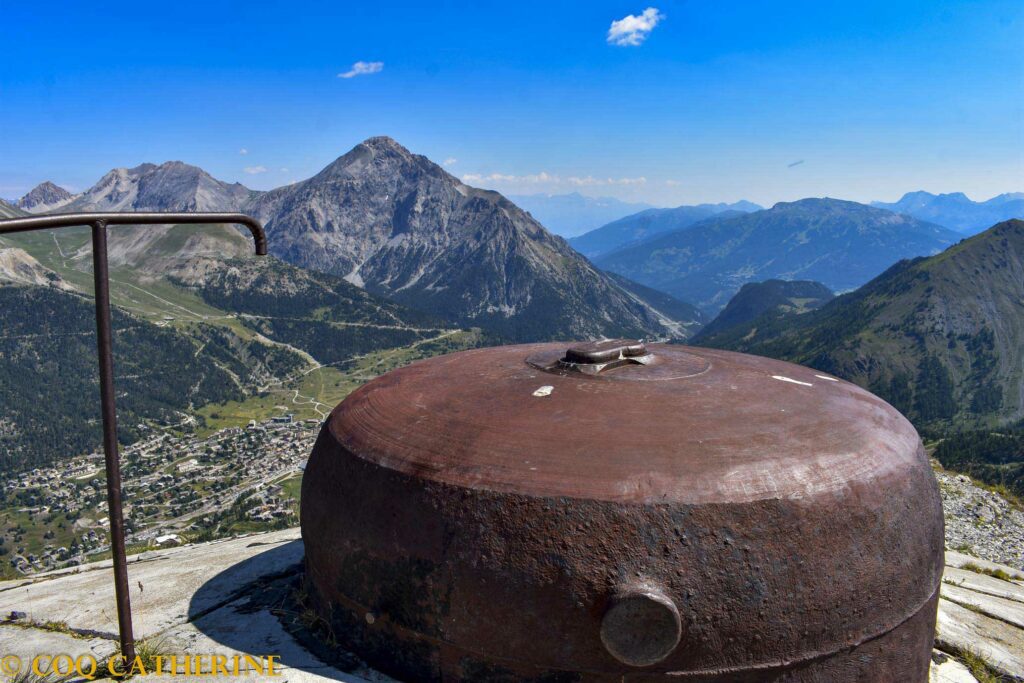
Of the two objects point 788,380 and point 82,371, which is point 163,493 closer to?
point 82,371

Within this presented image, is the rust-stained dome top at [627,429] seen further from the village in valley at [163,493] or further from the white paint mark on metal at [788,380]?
the village in valley at [163,493]

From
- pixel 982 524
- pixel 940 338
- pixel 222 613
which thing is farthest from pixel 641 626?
pixel 940 338

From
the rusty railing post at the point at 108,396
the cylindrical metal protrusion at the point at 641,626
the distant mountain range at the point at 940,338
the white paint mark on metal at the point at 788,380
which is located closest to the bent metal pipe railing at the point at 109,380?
the rusty railing post at the point at 108,396

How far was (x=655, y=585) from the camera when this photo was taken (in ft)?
21.6

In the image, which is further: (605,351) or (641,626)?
(605,351)

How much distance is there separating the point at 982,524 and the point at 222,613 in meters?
25.7

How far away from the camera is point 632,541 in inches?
262

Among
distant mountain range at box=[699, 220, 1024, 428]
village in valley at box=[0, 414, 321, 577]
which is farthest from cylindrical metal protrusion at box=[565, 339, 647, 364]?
distant mountain range at box=[699, 220, 1024, 428]

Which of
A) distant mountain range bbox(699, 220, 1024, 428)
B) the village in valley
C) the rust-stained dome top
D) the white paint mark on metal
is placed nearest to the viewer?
the rust-stained dome top

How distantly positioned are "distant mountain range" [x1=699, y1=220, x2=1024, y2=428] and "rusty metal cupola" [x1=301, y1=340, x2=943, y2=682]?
116 metres

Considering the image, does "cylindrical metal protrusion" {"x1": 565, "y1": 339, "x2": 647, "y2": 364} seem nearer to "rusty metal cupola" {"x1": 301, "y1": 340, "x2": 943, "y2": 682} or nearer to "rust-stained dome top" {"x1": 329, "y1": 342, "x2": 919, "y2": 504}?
"rust-stained dome top" {"x1": 329, "y1": 342, "x2": 919, "y2": 504}

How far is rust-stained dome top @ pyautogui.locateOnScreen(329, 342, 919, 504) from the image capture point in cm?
696

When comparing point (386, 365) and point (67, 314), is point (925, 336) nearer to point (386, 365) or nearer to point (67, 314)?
point (386, 365)

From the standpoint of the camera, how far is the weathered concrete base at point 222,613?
882 cm
